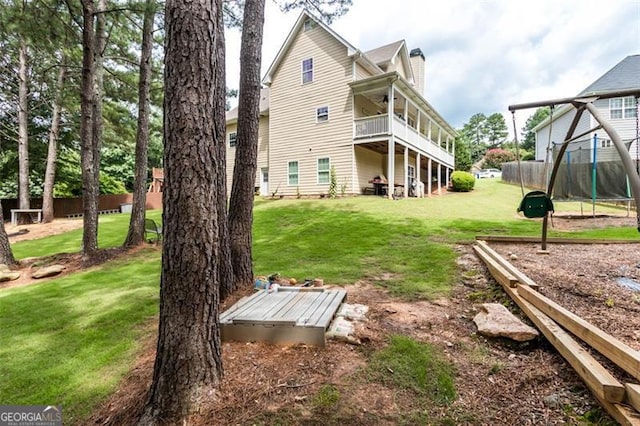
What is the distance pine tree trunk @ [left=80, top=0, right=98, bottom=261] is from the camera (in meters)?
7.29

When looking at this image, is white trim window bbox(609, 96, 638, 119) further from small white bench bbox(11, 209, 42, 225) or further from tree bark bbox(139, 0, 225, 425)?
small white bench bbox(11, 209, 42, 225)

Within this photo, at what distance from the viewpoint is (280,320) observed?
9.55 feet

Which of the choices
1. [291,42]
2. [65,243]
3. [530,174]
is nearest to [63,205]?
[65,243]

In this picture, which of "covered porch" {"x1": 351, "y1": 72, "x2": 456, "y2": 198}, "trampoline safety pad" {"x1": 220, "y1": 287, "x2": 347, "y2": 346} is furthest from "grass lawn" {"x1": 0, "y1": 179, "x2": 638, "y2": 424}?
"covered porch" {"x1": 351, "y1": 72, "x2": 456, "y2": 198}

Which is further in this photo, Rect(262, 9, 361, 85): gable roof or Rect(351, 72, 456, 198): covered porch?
Rect(262, 9, 361, 85): gable roof

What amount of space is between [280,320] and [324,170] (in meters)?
13.6

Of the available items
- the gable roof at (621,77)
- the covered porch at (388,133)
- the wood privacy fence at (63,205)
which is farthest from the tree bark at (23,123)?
the gable roof at (621,77)

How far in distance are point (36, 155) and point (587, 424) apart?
78.3 feet

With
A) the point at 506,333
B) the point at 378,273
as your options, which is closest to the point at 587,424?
the point at 506,333

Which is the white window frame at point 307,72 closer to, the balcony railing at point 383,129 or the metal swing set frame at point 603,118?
the balcony railing at point 383,129

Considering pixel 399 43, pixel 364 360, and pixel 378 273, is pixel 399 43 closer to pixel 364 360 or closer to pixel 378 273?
pixel 378 273

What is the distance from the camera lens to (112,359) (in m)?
3.07

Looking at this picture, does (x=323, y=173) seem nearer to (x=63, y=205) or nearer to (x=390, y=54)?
(x=390, y=54)

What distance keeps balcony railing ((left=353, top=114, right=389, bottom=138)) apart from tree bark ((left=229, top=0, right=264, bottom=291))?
35.6 feet
